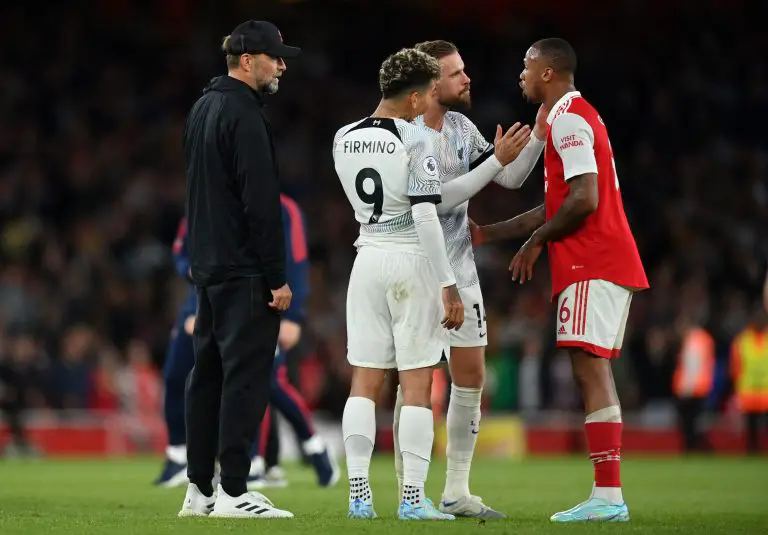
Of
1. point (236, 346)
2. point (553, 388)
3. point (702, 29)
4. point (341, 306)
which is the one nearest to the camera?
point (236, 346)

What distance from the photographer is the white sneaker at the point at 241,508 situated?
23.4 ft

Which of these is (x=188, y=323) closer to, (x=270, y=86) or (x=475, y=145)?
(x=475, y=145)

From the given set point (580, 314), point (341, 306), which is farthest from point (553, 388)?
point (580, 314)

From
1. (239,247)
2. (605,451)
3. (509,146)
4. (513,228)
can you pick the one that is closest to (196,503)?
(239,247)

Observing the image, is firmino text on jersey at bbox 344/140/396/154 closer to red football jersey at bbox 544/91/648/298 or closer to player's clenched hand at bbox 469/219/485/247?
red football jersey at bbox 544/91/648/298

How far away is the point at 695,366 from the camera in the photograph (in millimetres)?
19297

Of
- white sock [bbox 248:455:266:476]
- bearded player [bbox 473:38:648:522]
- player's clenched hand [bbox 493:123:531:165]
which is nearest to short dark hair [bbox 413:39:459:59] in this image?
player's clenched hand [bbox 493:123:531:165]

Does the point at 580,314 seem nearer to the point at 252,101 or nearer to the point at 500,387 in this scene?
the point at 252,101

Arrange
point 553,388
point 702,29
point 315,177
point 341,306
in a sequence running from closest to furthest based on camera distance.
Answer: point 553,388
point 341,306
point 315,177
point 702,29

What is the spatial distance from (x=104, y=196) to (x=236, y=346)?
52.4 ft

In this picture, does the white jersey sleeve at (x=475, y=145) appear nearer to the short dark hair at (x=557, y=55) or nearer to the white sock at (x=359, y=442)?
the short dark hair at (x=557, y=55)

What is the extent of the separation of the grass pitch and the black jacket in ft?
4.23

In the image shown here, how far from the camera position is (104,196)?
74.2 feet

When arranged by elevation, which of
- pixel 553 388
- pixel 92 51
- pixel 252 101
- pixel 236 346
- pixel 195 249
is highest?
pixel 92 51
